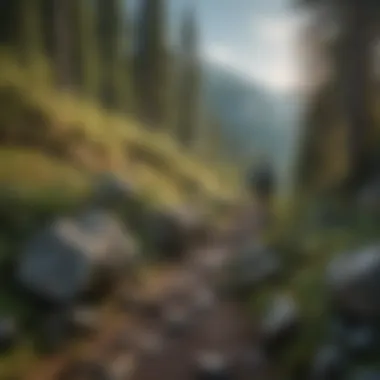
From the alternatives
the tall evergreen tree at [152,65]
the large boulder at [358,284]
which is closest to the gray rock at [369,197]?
the large boulder at [358,284]

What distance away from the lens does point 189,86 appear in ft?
7.64

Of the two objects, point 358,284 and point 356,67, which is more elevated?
point 356,67

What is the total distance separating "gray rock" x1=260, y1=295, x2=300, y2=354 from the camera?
2.04 meters

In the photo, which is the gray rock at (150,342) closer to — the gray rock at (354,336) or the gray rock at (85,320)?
the gray rock at (85,320)

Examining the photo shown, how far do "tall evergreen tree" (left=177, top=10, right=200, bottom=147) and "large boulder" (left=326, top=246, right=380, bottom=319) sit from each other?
0.71 metres

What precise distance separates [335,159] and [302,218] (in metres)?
0.29

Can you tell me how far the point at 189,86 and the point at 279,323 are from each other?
93cm

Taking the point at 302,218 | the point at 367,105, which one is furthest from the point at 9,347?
the point at 367,105

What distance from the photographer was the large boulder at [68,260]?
2211mm

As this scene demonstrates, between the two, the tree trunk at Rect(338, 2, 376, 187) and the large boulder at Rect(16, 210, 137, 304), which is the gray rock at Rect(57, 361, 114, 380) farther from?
the tree trunk at Rect(338, 2, 376, 187)

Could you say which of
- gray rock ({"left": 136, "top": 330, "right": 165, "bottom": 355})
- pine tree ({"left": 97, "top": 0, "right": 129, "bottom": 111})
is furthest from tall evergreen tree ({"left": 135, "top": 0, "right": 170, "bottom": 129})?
gray rock ({"left": 136, "top": 330, "right": 165, "bottom": 355})

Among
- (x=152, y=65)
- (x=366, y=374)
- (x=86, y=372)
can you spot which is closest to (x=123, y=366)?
(x=86, y=372)

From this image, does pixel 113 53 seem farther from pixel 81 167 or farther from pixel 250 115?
pixel 250 115

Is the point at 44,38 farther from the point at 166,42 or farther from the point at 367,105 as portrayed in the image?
the point at 367,105
